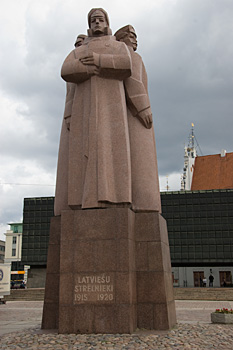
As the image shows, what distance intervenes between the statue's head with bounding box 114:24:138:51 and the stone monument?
1.87 feet

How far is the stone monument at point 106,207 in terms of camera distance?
822 cm

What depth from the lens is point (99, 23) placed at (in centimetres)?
1052

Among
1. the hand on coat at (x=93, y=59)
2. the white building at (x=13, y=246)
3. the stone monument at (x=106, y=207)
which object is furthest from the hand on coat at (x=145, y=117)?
the white building at (x=13, y=246)

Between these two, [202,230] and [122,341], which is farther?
[202,230]

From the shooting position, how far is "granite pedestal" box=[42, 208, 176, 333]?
8.09 m

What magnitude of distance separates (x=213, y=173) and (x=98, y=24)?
5634 cm

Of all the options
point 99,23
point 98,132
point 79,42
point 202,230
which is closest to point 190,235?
point 202,230

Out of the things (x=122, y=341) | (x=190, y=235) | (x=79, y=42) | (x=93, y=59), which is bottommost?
(x=122, y=341)

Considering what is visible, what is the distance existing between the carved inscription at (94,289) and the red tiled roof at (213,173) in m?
54.6

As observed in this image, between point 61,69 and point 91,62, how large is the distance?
878 millimetres

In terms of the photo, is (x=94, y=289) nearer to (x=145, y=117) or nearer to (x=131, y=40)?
(x=145, y=117)

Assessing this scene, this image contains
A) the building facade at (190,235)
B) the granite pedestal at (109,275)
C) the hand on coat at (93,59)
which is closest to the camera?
the granite pedestal at (109,275)

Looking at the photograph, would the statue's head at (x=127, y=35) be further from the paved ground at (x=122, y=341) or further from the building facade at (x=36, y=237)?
the building facade at (x=36, y=237)

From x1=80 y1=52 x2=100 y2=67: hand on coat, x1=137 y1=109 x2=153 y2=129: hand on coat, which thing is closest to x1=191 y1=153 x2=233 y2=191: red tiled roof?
x1=137 y1=109 x2=153 y2=129: hand on coat
